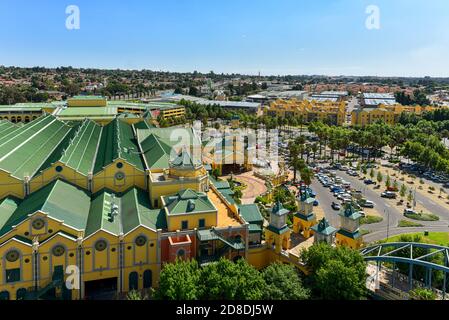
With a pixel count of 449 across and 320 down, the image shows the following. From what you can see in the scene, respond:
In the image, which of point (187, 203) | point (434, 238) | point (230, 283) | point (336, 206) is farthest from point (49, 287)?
point (434, 238)

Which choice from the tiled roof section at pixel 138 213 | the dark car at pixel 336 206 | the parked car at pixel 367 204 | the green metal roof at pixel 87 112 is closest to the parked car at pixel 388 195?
the parked car at pixel 367 204

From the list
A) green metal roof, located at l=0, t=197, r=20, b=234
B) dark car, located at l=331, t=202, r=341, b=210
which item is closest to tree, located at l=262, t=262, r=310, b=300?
green metal roof, located at l=0, t=197, r=20, b=234

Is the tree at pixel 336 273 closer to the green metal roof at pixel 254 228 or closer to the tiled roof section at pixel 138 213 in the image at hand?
the green metal roof at pixel 254 228

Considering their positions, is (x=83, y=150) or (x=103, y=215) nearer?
(x=103, y=215)

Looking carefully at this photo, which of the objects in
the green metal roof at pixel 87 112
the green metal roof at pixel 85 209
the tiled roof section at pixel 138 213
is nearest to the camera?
the green metal roof at pixel 85 209

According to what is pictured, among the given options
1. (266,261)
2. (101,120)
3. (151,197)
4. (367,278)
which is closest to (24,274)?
(151,197)

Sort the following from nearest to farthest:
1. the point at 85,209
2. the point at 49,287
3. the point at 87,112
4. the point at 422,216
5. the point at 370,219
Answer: the point at 49,287 → the point at 85,209 → the point at 370,219 → the point at 422,216 → the point at 87,112

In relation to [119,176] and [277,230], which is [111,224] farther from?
[277,230]

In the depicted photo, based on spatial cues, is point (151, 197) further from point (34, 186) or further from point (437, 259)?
point (437, 259)
